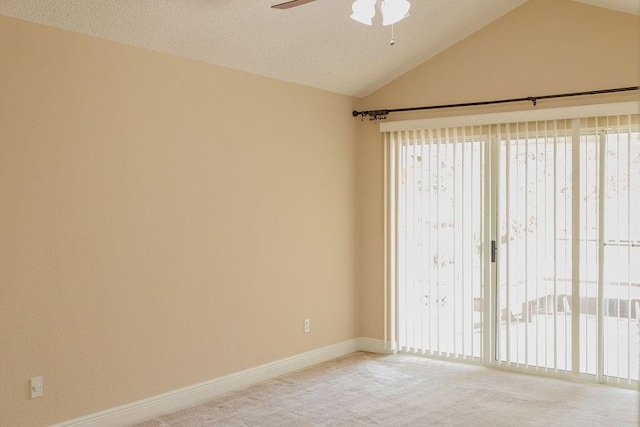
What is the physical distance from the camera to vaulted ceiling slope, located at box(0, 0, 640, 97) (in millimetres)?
3635

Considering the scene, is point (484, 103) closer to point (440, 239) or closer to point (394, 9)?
point (440, 239)

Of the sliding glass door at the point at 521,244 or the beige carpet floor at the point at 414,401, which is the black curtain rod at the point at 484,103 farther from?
the beige carpet floor at the point at 414,401

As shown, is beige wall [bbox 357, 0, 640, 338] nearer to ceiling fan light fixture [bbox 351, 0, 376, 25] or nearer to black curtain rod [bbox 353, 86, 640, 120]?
black curtain rod [bbox 353, 86, 640, 120]

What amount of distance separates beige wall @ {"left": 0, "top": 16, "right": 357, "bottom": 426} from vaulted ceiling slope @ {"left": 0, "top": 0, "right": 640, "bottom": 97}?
0.42ft

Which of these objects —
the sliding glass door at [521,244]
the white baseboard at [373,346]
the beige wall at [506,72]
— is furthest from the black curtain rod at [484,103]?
the white baseboard at [373,346]

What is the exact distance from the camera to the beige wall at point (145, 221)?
3.45m

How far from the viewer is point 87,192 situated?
12.3 ft

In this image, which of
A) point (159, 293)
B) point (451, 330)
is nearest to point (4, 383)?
point (159, 293)

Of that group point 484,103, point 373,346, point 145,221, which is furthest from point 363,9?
point 373,346

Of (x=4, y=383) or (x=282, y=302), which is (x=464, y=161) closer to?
(x=282, y=302)

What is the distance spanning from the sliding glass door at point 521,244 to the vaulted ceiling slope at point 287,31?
805mm

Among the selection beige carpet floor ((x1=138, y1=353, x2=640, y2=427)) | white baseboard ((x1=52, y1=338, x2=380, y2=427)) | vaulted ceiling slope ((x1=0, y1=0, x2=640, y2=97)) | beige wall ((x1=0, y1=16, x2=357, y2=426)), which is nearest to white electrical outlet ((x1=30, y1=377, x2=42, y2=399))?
beige wall ((x1=0, y1=16, x2=357, y2=426))

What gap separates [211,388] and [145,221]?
1370 millimetres

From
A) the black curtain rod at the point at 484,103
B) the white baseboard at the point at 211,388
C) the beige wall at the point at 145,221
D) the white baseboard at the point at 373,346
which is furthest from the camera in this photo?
the white baseboard at the point at 373,346
